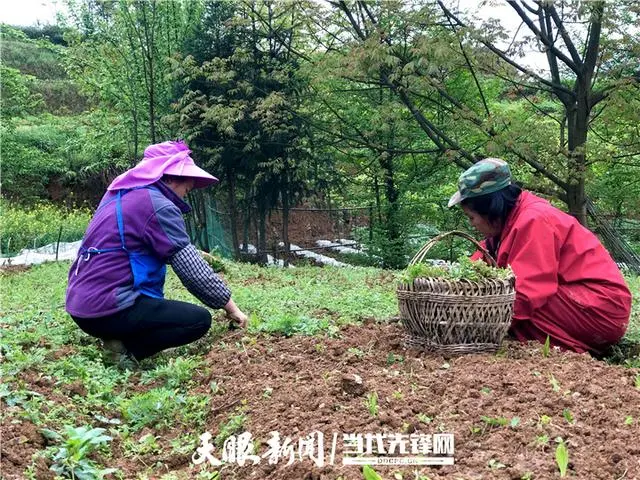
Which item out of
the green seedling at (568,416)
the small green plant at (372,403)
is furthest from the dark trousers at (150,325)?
the green seedling at (568,416)

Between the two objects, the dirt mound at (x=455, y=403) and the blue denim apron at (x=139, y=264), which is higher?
the blue denim apron at (x=139, y=264)

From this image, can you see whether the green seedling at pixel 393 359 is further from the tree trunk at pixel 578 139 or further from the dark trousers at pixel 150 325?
the tree trunk at pixel 578 139

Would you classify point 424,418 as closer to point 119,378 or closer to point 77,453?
point 77,453

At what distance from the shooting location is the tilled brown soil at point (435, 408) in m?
1.95

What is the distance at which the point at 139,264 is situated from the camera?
11.7 ft

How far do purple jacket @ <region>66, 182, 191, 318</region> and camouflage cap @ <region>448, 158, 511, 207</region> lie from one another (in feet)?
5.15

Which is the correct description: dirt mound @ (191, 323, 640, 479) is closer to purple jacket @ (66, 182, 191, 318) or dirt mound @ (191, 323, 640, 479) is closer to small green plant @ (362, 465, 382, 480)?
small green plant @ (362, 465, 382, 480)

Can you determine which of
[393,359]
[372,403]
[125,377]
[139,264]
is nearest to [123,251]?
[139,264]

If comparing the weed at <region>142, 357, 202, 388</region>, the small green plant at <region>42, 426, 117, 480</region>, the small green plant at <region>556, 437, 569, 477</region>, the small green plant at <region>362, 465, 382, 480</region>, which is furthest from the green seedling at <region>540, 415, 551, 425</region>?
the weed at <region>142, 357, 202, 388</region>

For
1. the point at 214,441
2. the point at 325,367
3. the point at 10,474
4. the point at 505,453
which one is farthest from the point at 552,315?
the point at 10,474

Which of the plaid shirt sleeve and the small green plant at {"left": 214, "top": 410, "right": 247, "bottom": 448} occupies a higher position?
the plaid shirt sleeve

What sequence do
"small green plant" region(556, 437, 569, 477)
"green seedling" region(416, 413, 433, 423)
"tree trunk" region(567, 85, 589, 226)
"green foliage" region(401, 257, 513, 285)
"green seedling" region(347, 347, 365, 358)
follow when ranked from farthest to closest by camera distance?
"tree trunk" region(567, 85, 589, 226) < "green seedling" region(347, 347, 365, 358) < "green foliage" region(401, 257, 513, 285) < "green seedling" region(416, 413, 433, 423) < "small green plant" region(556, 437, 569, 477)

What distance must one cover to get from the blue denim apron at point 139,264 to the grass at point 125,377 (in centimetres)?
43

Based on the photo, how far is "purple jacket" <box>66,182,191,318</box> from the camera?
350cm
